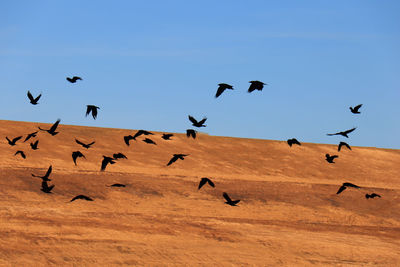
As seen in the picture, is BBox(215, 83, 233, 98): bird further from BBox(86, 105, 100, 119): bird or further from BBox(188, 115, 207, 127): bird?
BBox(86, 105, 100, 119): bird

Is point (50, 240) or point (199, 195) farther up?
point (199, 195)

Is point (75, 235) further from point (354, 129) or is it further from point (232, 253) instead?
point (354, 129)

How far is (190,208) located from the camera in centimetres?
2716

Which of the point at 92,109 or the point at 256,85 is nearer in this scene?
the point at 256,85

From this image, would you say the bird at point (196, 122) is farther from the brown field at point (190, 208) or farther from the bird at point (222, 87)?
the brown field at point (190, 208)

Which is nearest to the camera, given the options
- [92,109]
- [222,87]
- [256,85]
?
[256,85]

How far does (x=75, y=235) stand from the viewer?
21688mm

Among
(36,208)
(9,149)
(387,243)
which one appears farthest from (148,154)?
(387,243)

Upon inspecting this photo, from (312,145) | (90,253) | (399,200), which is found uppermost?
(312,145)

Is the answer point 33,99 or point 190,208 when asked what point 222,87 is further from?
point 190,208

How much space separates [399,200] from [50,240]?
18204 millimetres

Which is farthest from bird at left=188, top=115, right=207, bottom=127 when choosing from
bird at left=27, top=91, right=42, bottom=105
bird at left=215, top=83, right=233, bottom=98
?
bird at left=27, top=91, right=42, bottom=105

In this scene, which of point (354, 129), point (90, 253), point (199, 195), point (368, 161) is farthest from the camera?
point (368, 161)

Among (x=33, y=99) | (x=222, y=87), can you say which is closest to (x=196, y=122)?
(x=222, y=87)
